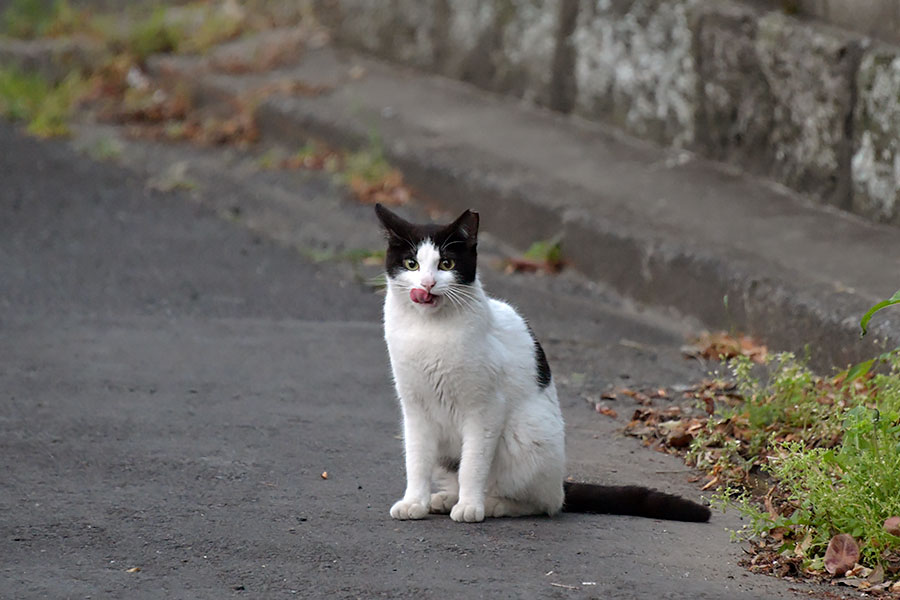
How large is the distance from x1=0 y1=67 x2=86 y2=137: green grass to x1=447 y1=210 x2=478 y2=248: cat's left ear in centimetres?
625

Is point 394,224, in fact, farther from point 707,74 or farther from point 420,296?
point 707,74

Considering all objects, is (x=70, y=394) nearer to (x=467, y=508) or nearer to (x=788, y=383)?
(x=467, y=508)

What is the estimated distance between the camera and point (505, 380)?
151 inches

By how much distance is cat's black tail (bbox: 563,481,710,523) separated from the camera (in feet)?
12.7

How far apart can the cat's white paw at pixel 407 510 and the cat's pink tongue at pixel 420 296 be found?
62cm

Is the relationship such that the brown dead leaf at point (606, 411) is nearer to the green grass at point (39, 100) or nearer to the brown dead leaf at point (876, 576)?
the brown dead leaf at point (876, 576)

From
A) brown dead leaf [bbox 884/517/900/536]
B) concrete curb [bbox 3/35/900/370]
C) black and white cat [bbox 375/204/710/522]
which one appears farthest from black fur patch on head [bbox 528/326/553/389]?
concrete curb [bbox 3/35/900/370]

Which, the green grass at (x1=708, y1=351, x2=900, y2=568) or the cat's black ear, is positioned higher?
the cat's black ear

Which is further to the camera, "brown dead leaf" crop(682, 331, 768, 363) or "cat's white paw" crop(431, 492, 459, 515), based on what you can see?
"brown dead leaf" crop(682, 331, 768, 363)

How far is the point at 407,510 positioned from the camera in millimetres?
3795

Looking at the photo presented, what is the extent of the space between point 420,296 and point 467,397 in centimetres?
34

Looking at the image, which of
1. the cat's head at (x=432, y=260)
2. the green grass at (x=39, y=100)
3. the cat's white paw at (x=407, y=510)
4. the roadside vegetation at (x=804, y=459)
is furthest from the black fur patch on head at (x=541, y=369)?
the green grass at (x=39, y=100)

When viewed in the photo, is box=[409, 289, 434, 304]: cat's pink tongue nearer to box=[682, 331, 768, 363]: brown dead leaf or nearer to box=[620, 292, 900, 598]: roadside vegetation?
box=[620, 292, 900, 598]: roadside vegetation

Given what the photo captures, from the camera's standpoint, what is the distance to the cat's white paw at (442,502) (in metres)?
3.93
